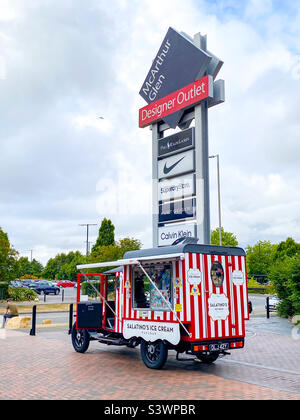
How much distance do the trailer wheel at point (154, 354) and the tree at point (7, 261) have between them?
24338 mm

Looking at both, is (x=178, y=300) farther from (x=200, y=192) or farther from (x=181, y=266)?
(x=200, y=192)

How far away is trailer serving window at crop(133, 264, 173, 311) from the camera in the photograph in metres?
9.64

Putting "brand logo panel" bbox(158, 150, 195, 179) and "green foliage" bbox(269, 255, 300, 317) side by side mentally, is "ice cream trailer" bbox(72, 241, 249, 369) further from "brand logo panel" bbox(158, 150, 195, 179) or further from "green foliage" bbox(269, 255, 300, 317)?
"green foliage" bbox(269, 255, 300, 317)

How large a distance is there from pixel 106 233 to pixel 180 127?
49255 millimetres

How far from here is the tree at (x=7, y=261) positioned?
32281 millimetres

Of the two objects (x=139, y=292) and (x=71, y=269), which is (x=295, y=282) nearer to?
(x=139, y=292)

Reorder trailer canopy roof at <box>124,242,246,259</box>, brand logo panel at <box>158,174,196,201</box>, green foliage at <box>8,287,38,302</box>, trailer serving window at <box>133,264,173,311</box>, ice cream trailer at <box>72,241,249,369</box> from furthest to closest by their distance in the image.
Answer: green foliage at <box>8,287,38,302</box> < brand logo panel at <box>158,174,196,201</box> < trailer serving window at <box>133,264,173,311</box> < trailer canopy roof at <box>124,242,246,259</box> < ice cream trailer at <box>72,241,249,369</box>

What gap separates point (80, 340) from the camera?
39.7 ft

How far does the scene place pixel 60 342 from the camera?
45.8 ft

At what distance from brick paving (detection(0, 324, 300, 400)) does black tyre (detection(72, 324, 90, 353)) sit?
0.23 meters

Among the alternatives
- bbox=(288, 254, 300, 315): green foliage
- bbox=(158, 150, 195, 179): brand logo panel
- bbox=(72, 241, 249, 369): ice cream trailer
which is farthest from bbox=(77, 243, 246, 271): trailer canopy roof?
bbox=(288, 254, 300, 315): green foliage

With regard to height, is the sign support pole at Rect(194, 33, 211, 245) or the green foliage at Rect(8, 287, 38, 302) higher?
the sign support pole at Rect(194, 33, 211, 245)

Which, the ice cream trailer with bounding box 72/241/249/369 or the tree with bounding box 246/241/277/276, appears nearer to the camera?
the ice cream trailer with bounding box 72/241/249/369

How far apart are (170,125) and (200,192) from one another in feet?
10.9
